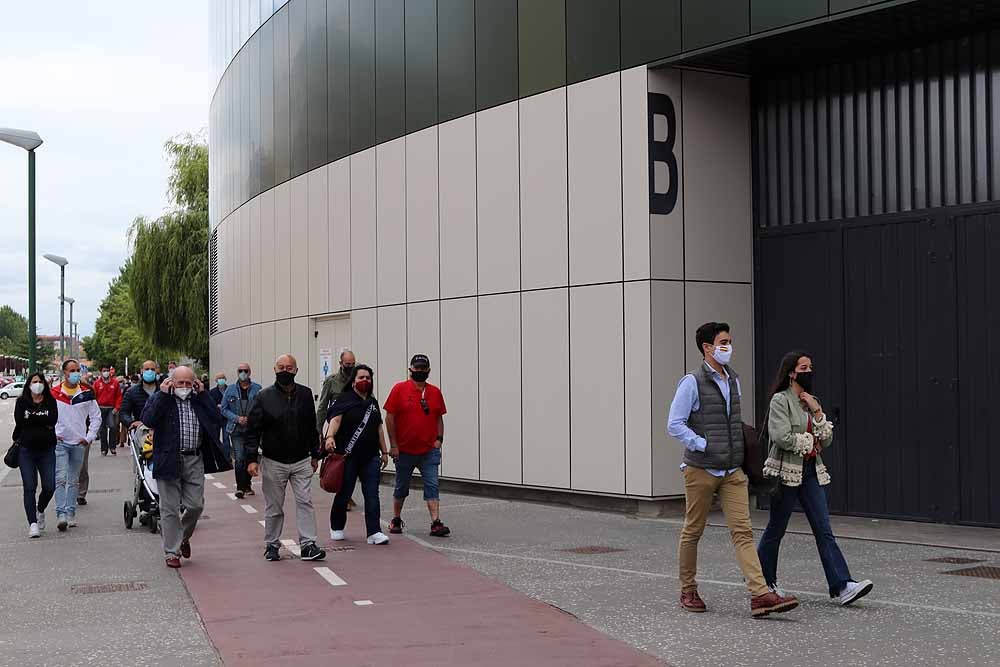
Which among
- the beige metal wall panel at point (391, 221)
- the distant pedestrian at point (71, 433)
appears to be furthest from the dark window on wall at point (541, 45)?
the distant pedestrian at point (71, 433)

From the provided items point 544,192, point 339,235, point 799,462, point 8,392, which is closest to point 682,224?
point 544,192

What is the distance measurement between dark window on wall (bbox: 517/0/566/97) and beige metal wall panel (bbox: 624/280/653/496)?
3144mm

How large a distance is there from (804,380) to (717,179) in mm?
5979

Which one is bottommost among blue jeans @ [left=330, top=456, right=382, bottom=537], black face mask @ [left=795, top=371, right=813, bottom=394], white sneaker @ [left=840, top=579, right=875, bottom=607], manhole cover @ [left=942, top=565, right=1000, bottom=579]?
manhole cover @ [left=942, top=565, right=1000, bottom=579]

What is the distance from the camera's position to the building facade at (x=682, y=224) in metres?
12.2

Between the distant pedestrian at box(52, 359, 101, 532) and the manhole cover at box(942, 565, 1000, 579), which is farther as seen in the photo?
the distant pedestrian at box(52, 359, 101, 532)

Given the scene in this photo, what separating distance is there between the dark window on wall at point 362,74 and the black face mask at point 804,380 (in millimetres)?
12166

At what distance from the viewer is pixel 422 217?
696 inches

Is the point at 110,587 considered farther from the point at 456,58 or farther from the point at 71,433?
the point at 456,58

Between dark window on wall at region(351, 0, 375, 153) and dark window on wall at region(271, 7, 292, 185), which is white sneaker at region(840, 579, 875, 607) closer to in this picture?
dark window on wall at region(351, 0, 375, 153)

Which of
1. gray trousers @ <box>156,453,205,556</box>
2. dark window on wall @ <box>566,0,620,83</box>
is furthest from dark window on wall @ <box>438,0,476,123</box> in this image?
gray trousers @ <box>156,453,205,556</box>

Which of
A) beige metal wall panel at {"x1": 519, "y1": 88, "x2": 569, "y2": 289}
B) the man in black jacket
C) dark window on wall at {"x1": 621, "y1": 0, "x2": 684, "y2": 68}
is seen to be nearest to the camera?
the man in black jacket

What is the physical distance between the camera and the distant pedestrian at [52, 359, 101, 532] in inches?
526

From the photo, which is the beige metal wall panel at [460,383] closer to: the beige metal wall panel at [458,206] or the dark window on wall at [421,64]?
the beige metal wall panel at [458,206]
